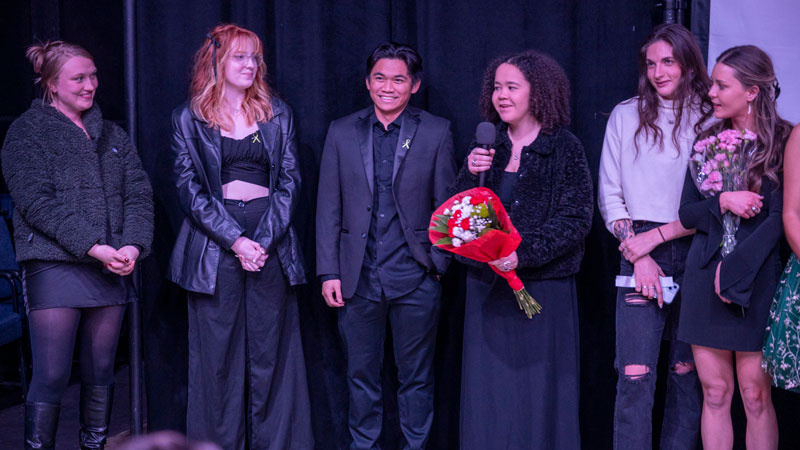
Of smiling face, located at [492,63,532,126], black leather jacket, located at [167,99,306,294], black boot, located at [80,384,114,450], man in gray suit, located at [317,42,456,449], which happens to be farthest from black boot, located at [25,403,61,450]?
smiling face, located at [492,63,532,126]

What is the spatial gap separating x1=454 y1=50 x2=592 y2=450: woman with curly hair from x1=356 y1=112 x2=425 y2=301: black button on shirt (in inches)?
12.9

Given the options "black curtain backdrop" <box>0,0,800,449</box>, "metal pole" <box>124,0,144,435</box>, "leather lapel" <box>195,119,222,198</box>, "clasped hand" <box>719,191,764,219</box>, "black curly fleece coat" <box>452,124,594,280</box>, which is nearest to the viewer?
"clasped hand" <box>719,191,764,219</box>

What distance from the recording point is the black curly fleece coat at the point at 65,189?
323cm

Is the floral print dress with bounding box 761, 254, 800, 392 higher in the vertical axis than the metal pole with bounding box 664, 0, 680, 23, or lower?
lower

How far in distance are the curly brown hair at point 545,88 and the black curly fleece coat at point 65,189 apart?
1.74 m

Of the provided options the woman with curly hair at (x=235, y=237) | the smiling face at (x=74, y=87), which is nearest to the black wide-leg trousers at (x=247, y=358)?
the woman with curly hair at (x=235, y=237)

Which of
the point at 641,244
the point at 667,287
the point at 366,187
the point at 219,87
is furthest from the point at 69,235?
the point at 667,287

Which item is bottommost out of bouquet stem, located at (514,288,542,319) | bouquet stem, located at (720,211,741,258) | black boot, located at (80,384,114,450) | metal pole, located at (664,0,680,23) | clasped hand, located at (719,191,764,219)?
black boot, located at (80,384,114,450)

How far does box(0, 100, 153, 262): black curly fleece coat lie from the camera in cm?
323

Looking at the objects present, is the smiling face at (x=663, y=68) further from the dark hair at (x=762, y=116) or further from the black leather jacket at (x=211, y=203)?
the black leather jacket at (x=211, y=203)

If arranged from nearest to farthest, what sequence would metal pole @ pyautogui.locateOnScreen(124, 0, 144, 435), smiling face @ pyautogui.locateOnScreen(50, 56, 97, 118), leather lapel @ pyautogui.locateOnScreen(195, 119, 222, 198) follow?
smiling face @ pyautogui.locateOnScreen(50, 56, 97, 118), leather lapel @ pyautogui.locateOnScreen(195, 119, 222, 198), metal pole @ pyautogui.locateOnScreen(124, 0, 144, 435)

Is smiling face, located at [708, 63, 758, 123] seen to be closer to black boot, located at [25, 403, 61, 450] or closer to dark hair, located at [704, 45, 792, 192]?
dark hair, located at [704, 45, 792, 192]

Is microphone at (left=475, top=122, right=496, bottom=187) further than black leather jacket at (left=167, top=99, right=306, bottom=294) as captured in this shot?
No

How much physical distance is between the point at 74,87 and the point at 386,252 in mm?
1486
